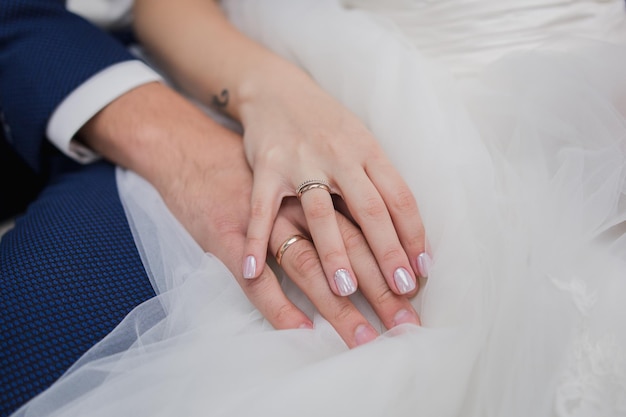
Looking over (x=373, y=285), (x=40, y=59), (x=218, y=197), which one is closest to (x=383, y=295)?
(x=373, y=285)

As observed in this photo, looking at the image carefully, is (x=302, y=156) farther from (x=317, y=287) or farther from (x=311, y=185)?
(x=317, y=287)

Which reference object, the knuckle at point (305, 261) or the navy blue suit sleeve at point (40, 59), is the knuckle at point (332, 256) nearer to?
the knuckle at point (305, 261)

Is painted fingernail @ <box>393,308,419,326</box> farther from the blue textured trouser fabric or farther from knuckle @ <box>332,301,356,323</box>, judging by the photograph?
the blue textured trouser fabric

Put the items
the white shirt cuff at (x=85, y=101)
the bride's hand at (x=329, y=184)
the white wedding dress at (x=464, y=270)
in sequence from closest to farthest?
the white wedding dress at (x=464, y=270) → the bride's hand at (x=329, y=184) → the white shirt cuff at (x=85, y=101)

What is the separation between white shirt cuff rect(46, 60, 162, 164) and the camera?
0.75m

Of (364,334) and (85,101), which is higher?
(85,101)

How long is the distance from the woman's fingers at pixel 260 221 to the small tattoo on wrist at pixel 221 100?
0.69ft

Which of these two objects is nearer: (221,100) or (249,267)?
(249,267)

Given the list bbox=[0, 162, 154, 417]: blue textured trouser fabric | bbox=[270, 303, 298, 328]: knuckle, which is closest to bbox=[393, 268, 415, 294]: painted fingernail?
bbox=[270, 303, 298, 328]: knuckle

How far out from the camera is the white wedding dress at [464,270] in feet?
1.42

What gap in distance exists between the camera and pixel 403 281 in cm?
51

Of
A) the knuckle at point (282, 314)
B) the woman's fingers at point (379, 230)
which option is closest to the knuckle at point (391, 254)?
the woman's fingers at point (379, 230)

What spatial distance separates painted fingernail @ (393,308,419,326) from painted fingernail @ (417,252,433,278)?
0.05m

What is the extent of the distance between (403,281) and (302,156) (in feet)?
0.63
